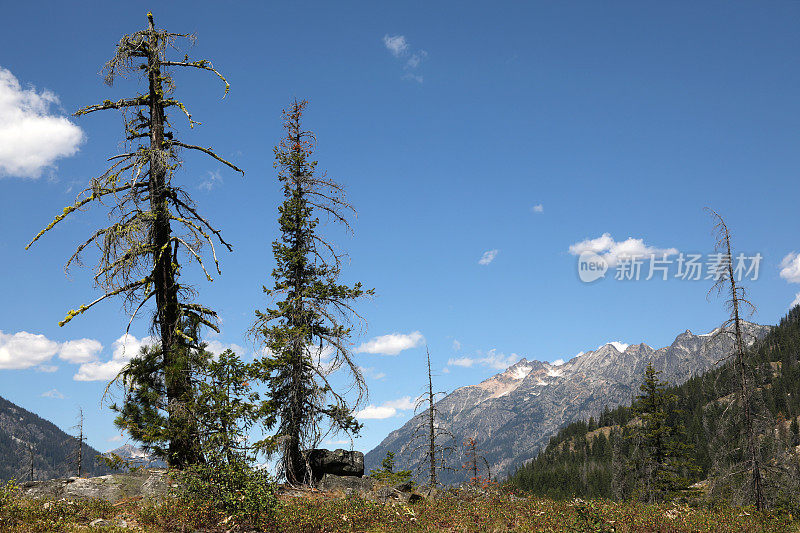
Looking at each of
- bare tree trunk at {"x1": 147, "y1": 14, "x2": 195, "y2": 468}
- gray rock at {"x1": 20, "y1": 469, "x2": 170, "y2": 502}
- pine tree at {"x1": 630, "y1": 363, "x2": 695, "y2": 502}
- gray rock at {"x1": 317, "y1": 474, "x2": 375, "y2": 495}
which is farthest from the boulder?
pine tree at {"x1": 630, "y1": 363, "x2": 695, "y2": 502}

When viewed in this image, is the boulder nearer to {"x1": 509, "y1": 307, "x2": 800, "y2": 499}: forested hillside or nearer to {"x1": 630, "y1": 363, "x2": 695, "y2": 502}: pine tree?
{"x1": 509, "y1": 307, "x2": 800, "y2": 499}: forested hillside

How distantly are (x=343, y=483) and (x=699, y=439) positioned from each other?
151m

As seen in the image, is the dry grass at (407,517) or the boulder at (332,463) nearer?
the dry grass at (407,517)

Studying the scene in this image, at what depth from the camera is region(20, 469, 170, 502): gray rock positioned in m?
13.7

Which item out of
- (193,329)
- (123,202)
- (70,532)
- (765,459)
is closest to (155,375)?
(193,329)

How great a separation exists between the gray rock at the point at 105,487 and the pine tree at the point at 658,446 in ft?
112

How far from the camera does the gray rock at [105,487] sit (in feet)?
45.0

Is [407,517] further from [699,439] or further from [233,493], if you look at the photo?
[699,439]

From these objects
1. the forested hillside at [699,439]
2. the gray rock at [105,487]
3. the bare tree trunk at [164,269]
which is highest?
the bare tree trunk at [164,269]

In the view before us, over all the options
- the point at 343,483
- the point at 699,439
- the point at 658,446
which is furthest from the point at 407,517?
the point at 699,439

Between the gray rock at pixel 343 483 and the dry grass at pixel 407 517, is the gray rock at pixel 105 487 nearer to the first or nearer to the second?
the dry grass at pixel 407 517

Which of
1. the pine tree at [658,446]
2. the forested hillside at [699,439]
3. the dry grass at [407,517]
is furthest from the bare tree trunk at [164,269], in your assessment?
the pine tree at [658,446]

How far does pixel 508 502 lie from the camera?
711 inches

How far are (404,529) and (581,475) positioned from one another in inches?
6221
